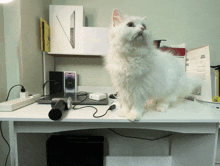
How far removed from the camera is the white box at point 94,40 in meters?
0.97

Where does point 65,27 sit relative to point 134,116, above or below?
above

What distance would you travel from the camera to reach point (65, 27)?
962mm

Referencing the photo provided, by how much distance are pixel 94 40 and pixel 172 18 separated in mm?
848

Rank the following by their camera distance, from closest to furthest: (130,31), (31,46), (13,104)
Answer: (130,31) < (13,104) < (31,46)

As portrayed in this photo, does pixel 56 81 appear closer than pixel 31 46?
No

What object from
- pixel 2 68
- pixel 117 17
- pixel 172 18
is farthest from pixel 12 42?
pixel 172 18

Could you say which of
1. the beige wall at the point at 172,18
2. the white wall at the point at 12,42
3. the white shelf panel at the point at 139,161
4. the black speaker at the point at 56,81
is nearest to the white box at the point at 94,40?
the beige wall at the point at 172,18

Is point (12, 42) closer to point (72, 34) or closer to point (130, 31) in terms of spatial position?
point (72, 34)

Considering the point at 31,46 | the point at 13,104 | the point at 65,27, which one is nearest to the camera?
the point at 13,104

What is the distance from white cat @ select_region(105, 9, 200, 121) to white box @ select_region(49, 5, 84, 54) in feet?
1.82

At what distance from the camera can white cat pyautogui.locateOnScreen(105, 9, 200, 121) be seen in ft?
1.59

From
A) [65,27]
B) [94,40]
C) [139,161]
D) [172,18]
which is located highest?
[172,18]

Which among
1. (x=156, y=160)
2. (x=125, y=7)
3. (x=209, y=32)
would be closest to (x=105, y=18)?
(x=125, y=7)

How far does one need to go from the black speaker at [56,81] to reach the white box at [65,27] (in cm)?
21
